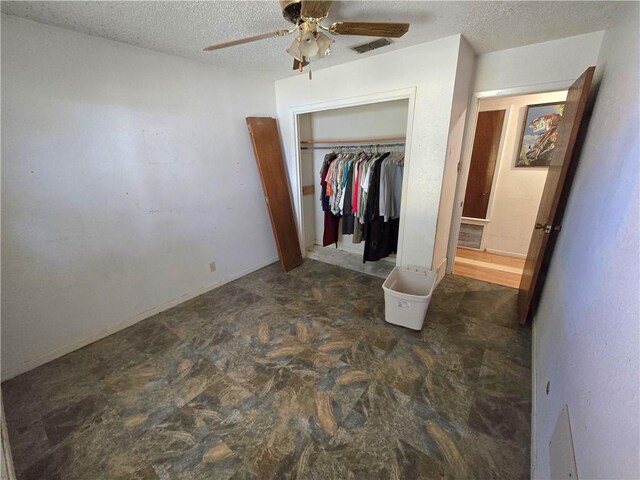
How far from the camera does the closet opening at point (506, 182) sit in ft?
10.8

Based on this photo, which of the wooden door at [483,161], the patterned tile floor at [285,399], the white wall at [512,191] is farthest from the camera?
the wooden door at [483,161]

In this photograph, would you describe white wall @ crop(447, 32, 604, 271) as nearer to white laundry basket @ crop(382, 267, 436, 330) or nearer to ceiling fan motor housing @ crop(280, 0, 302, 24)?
white laundry basket @ crop(382, 267, 436, 330)

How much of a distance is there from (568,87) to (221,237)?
139 inches

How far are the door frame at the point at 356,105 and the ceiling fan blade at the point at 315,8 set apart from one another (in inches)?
47.2

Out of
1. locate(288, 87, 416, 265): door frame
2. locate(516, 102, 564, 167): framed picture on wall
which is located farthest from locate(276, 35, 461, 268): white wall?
locate(516, 102, 564, 167): framed picture on wall

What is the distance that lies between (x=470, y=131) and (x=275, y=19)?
210 centimetres

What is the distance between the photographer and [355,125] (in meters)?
3.39

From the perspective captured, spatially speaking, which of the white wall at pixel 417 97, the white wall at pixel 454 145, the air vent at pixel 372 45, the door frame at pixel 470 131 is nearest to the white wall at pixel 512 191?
the door frame at pixel 470 131

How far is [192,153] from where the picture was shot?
8.57 feet

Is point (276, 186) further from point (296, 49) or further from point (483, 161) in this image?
point (483, 161)

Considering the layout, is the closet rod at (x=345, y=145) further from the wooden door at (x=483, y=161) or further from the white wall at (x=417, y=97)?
the wooden door at (x=483, y=161)

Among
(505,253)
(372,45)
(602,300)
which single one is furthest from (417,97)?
(505,253)

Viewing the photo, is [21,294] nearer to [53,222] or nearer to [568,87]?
[53,222]

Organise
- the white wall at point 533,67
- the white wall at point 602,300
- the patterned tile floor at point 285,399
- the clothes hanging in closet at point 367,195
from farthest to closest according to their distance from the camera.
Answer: the clothes hanging in closet at point 367,195 < the white wall at point 533,67 < the patterned tile floor at point 285,399 < the white wall at point 602,300
